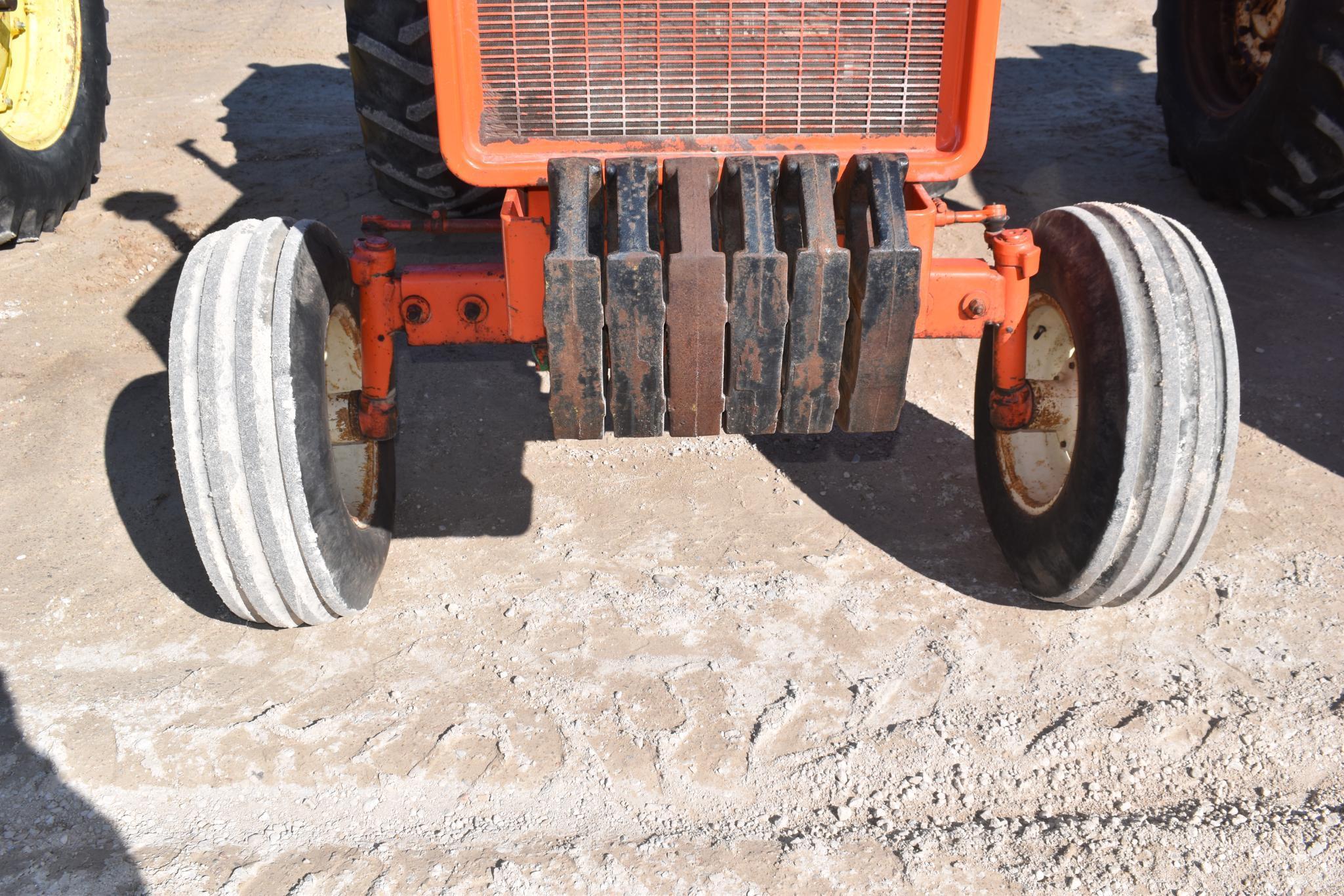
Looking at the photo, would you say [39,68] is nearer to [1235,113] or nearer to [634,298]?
[634,298]

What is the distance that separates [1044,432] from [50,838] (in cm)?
288

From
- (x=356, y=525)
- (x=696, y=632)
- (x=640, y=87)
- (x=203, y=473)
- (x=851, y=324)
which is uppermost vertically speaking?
(x=640, y=87)

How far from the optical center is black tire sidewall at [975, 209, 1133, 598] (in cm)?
274

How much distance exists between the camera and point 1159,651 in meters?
3.07

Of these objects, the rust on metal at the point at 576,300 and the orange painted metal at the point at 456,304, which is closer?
the rust on metal at the point at 576,300

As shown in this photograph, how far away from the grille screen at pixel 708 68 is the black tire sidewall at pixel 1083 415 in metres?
0.54

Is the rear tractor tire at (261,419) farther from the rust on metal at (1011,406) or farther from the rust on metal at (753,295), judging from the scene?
the rust on metal at (1011,406)

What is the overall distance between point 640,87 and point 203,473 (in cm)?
145

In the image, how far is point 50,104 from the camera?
5.24 m

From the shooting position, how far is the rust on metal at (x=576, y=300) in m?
2.47

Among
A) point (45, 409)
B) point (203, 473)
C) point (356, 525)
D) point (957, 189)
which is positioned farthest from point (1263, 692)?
point (45, 409)

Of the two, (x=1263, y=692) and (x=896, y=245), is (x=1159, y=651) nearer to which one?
(x=1263, y=692)

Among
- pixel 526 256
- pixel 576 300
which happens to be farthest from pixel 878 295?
pixel 526 256

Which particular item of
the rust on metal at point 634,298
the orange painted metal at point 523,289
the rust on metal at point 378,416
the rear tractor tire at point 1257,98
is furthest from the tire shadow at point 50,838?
the rear tractor tire at point 1257,98
